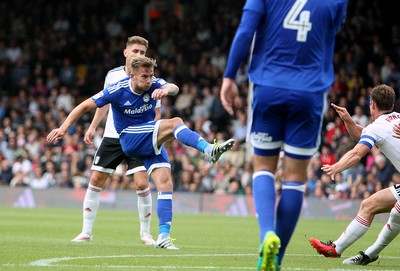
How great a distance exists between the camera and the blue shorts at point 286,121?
6598mm

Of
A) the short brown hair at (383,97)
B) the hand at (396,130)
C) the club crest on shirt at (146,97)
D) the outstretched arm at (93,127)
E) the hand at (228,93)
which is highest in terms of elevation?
the hand at (228,93)

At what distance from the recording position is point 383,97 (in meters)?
9.02

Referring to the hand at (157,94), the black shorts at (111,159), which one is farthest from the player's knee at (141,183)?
the hand at (157,94)

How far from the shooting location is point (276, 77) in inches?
262

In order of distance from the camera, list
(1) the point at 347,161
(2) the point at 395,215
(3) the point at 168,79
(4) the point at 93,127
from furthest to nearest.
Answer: (3) the point at 168,79
(4) the point at 93,127
(2) the point at 395,215
(1) the point at 347,161

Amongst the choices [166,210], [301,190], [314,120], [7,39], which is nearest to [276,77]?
[314,120]

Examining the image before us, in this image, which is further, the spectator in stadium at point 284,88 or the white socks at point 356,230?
the white socks at point 356,230

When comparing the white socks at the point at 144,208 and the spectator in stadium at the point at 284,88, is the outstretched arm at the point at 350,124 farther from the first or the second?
the white socks at the point at 144,208

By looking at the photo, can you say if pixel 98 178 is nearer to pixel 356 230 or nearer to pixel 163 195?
pixel 163 195

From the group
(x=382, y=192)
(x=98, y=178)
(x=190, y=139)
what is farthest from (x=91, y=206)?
(x=382, y=192)

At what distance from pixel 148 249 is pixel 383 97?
310cm

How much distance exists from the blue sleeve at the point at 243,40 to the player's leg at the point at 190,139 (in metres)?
2.69

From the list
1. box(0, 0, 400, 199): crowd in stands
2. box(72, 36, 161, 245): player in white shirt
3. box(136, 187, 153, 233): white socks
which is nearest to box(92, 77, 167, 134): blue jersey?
box(72, 36, 161, 245): player in white shirt

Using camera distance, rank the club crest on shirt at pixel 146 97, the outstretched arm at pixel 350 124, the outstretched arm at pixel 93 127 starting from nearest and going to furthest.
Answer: the outstretched arm at pixel 350 124
the club crest on shirt at pixel 146 97
the outstretched arm at pixel 93 127
